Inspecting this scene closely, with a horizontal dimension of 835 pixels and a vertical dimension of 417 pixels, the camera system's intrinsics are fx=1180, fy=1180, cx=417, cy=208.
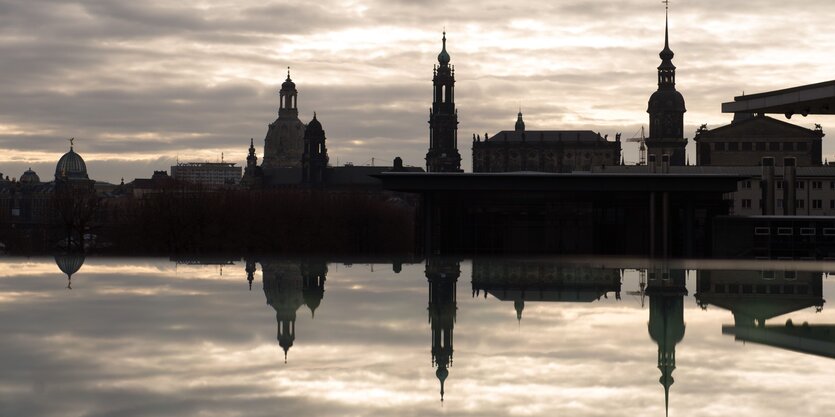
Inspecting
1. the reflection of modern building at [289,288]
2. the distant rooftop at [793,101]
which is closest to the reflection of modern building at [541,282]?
the reflection of modern building at [289,288]

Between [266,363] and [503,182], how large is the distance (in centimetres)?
4429

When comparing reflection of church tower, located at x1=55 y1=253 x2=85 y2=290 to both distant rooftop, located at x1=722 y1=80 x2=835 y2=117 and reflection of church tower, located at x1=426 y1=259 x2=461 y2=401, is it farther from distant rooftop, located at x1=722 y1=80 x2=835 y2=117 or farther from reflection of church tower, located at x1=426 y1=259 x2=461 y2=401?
distant rooftop, located at x1=722 y1=80 x2=835 y2=117

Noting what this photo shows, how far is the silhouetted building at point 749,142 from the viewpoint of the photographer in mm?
149250

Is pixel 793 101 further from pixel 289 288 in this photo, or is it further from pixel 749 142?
pixel 749 142

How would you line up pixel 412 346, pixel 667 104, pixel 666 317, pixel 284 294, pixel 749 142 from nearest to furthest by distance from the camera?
1. pixel 412 346
2. pixel 666 317
3. pixel 284 294
4. pixel 749 142
5. pixel 667 104

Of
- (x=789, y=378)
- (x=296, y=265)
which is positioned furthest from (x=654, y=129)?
(x=789, y=378)

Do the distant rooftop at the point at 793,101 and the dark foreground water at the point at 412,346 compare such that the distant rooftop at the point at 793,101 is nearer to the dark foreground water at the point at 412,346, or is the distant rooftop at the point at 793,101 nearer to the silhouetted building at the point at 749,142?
the dark foreground water at the point at 412,346

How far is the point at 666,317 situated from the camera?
25.6 metres

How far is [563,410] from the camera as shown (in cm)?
1594

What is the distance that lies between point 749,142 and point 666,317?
13048 cm

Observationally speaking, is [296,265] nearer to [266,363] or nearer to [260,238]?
[266,363]

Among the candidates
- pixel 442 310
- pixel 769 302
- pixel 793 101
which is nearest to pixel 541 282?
pixel 769 302

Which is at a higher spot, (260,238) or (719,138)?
(719,138)

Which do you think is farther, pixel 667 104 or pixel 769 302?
pixel 667 104
